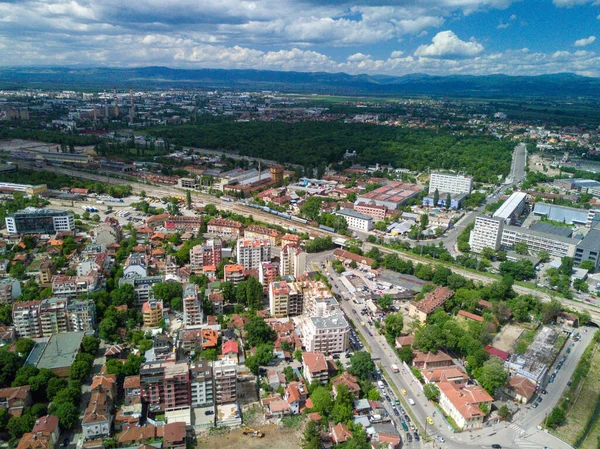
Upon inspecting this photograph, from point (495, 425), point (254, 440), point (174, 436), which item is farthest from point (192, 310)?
point (495, 425)

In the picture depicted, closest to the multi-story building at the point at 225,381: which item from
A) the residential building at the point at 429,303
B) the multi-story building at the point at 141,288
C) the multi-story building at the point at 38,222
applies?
the multi-story building at the point at 141,288

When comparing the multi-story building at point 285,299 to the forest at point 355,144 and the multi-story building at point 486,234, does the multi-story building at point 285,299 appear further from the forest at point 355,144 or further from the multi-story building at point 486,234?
the forest at point 355,144

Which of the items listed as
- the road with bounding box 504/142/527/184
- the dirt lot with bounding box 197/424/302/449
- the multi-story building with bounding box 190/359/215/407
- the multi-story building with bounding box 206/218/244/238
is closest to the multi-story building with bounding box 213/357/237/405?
the multi-story building with bounding box 190/359/215/407

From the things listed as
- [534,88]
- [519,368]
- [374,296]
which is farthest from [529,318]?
[534,88]

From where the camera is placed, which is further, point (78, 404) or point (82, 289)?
point (82, 289)

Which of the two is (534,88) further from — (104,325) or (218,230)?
(104,325)

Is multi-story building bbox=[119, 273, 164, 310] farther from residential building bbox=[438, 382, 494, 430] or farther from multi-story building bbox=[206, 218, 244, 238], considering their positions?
residential building bbox=[438, 382, 494, 430]
